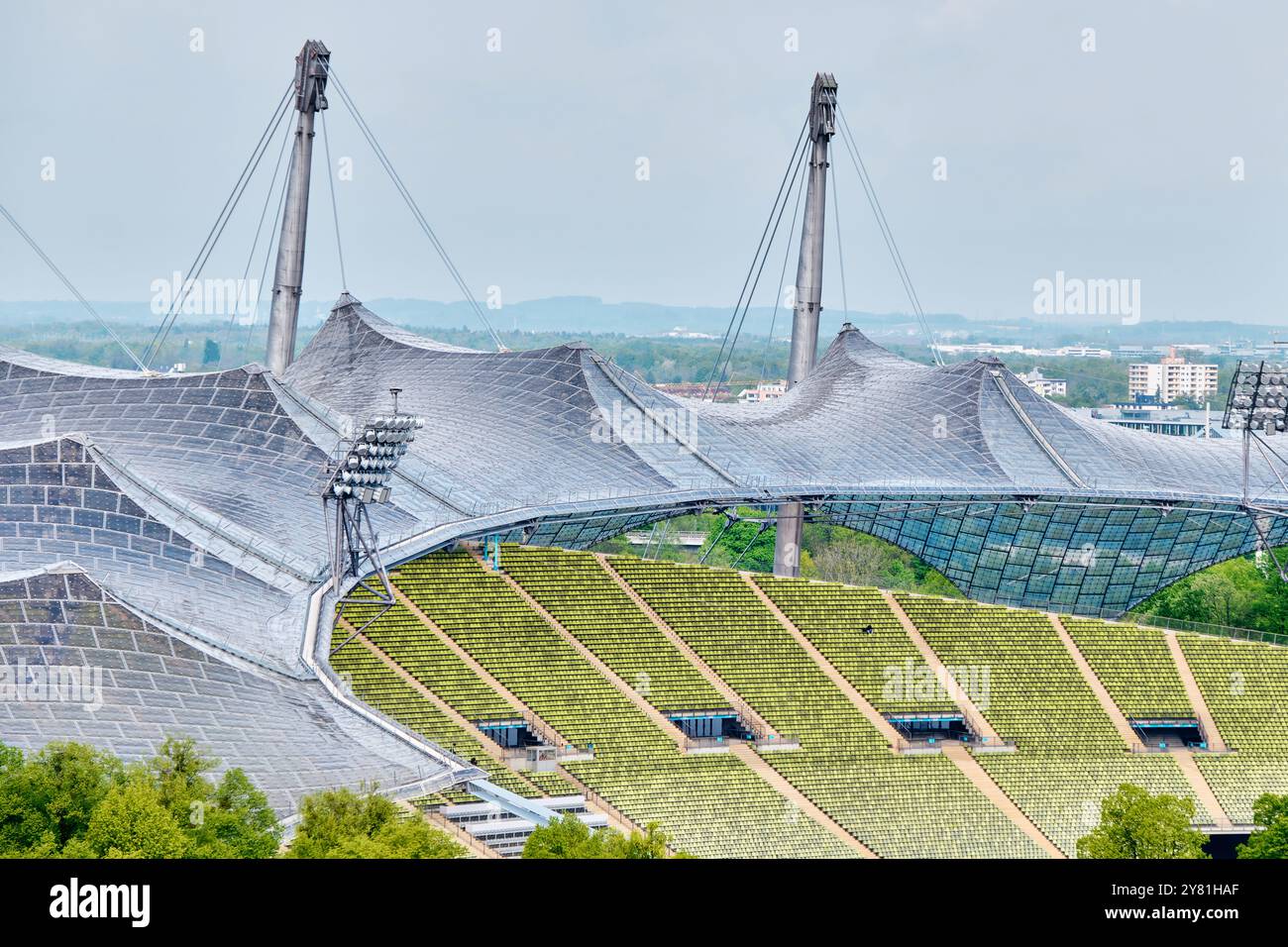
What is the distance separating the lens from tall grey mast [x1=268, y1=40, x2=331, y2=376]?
80750 millimetres

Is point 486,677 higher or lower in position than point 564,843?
lower

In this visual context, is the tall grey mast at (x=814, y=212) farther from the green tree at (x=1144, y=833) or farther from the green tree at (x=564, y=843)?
the green tree at (x=564, y=843)

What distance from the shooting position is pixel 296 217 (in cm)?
8212

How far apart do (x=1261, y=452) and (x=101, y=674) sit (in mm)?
54981

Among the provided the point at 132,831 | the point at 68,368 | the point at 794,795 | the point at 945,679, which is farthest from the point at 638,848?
the point at 68,368

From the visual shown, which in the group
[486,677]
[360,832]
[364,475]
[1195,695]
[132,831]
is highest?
[364,475]

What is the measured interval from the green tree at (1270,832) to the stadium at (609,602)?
6360 mm

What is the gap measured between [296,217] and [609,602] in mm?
28856

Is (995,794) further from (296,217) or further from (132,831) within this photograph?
(296,217)

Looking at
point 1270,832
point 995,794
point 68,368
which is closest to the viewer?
point 1270,832

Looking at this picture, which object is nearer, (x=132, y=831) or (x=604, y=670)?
(x=132, y=831)

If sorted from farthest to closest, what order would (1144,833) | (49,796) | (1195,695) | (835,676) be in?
1. (1195,695)
2. (835,676)
3. (1144,833)
4. (49,796)

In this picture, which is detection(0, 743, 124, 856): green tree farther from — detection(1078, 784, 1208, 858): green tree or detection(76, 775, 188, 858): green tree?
detection(1078, 784, 1208, 858): green tree
